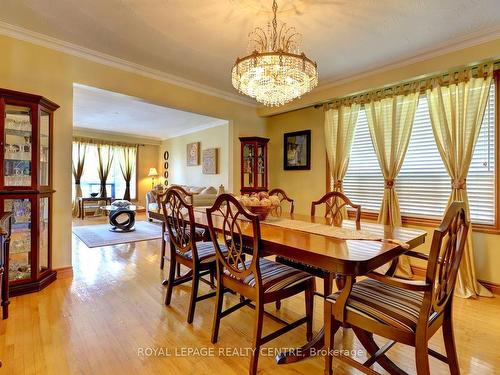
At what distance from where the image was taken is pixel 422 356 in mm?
1161

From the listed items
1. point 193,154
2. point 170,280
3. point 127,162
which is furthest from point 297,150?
point 127,162

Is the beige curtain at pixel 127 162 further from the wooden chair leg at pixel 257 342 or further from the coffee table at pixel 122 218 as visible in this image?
the wooden chair leg at pixel 257 342

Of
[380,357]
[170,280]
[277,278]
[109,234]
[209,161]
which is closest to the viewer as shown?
[380,357]

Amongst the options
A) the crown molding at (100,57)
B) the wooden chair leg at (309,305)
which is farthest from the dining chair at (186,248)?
the crown molding at (100,57)

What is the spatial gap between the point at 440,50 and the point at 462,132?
863 millimetres

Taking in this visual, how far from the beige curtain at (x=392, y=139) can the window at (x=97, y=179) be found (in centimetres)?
720

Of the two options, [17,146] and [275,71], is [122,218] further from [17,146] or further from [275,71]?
[275,71]

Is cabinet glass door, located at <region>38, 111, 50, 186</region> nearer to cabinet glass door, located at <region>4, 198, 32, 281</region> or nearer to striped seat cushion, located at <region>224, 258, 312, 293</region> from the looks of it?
cabinet glass door, located at <region>4, 198, 32, 281</region>

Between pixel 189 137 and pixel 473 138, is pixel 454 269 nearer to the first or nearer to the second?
pixel 473 138

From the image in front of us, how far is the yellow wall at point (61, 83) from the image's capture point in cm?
255

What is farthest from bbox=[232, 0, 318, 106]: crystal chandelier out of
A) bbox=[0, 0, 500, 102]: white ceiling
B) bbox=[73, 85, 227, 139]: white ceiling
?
bbox=[73, 85, 227, 139]: white ceiling

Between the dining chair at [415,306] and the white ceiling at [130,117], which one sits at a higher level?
the white ceiling at [130,117]

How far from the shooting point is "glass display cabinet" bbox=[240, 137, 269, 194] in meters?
4.50

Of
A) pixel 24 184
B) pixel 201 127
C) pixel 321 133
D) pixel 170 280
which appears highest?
pixel 201 127
